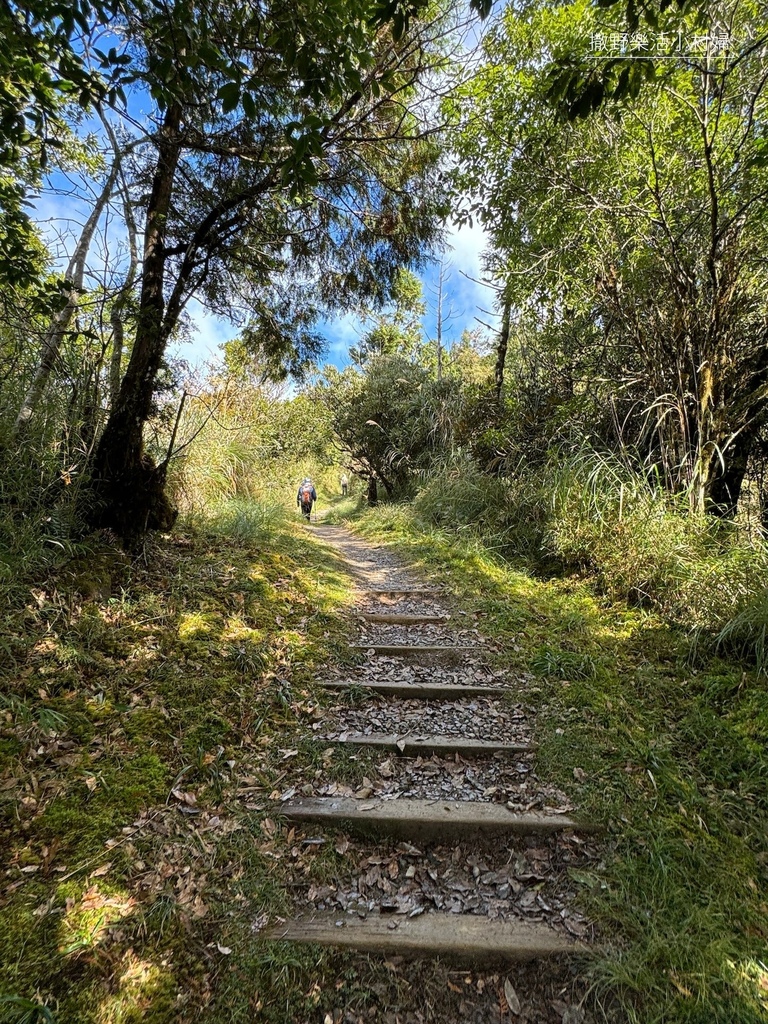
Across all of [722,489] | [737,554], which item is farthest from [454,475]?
A: [737,554]

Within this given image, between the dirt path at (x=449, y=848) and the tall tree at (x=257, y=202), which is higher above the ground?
the tall tree at (x=257, y=202)

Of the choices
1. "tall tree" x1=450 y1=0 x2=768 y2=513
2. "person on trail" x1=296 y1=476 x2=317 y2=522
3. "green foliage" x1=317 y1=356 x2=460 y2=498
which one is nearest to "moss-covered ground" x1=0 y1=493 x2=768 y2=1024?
"tall tree" x1=450 y1=0 x2=768 y2=513

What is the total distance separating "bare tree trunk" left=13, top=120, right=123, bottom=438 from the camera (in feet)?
8.94

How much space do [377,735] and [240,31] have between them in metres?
4.09

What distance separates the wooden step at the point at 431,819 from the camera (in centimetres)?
197

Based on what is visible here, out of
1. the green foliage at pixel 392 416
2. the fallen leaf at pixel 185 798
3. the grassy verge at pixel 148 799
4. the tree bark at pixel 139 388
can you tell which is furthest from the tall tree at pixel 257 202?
the green foliage at pixel 392 416

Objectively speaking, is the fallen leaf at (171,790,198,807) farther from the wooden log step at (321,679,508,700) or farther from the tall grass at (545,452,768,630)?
the tall grass at (545,452,768,630)

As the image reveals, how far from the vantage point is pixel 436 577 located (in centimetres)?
520

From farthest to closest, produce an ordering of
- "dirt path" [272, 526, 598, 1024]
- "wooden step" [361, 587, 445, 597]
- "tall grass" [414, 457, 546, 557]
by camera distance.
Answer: "tall grass" [414, 457, 546, 557] < "wooden step" [361, 587, 445, 597] < "dirt path" [272, 526, 598, 1024]

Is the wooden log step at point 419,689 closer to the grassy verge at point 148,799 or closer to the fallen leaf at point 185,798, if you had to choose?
the grassy verge at point 148,799

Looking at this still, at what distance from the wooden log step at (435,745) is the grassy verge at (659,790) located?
0.66ft

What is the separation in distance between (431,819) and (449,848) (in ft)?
→ 0.45

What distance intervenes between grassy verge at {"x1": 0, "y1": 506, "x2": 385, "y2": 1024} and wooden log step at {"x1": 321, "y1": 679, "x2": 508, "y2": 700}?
26cm

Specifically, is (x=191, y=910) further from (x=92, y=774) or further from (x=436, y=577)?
(x=436, y=577)
